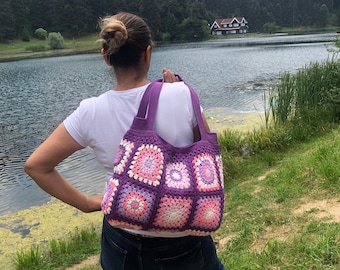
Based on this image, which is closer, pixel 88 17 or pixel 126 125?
pixel 126 125

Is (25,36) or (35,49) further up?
(25,36)

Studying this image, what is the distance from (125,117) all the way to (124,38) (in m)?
0.29

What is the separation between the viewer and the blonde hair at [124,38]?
1.44 meters

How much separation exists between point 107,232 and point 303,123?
846 centimetres

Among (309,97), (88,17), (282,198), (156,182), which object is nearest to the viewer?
(156,182)

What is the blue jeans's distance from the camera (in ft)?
5.05

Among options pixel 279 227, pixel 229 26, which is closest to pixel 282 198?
pixel 279 227

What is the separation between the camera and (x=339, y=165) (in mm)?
4648

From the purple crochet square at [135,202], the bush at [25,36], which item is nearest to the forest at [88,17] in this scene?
the bush at [25,36]

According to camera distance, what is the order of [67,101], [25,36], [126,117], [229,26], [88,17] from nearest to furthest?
[126,117] → [67,101] → [25,36] → [88,17] → [229,26]

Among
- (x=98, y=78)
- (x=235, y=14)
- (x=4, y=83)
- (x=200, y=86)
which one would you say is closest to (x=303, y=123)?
(x=200, y=86)

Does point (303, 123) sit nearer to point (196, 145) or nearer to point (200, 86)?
point (196, 145)

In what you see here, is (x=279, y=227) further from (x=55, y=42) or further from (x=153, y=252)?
(x=55, y=42)

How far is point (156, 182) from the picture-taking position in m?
1.38
